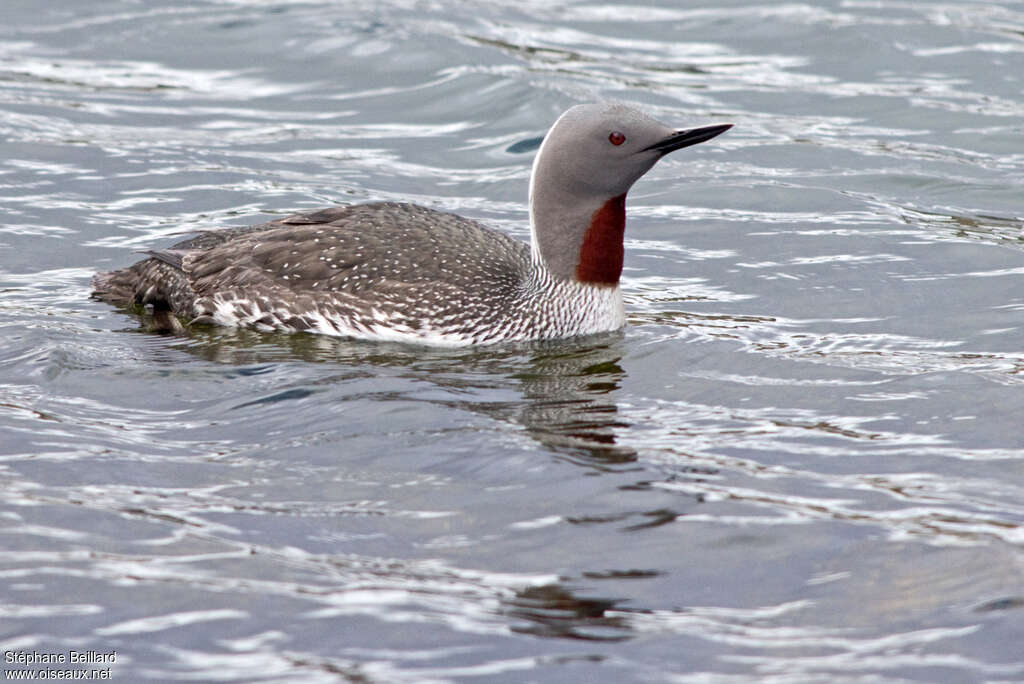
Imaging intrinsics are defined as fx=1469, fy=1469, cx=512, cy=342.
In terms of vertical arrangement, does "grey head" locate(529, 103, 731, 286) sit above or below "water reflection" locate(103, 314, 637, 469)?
above

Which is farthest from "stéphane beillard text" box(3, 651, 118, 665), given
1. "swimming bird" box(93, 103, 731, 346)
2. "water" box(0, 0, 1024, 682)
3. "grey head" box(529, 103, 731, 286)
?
"grey head" box(529, 103, 731, 286)

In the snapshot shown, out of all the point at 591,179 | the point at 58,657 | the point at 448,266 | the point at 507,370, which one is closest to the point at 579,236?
the point at 591,179

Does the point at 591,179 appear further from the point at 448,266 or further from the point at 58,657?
the point at 58,657

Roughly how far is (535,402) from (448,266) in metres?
1.31

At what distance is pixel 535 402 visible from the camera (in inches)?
284

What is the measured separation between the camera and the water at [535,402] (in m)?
5.00

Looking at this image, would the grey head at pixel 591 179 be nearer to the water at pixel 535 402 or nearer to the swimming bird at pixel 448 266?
the swimming bird at pixel 448 266

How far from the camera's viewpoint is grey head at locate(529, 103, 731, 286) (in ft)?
25.8

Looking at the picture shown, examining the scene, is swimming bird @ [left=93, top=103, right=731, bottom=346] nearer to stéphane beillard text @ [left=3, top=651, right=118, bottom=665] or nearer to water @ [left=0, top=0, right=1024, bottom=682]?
water @ [left=0, top=0, right=1024, bottom=682]

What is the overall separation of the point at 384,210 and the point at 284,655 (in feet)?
13.5

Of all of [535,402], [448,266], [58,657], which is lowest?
[58,657]

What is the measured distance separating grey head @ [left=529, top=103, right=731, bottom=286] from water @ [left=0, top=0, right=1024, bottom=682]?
1.63 feet

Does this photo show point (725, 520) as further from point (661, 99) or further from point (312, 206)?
point (661, 99)

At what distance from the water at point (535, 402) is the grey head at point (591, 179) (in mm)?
497
